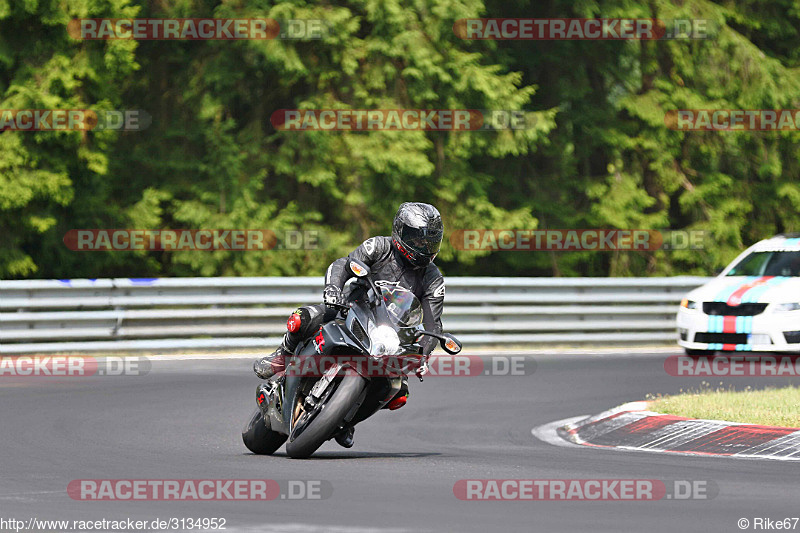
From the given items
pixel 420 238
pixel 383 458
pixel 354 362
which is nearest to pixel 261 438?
pixel 383 458

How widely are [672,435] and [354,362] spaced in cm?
311

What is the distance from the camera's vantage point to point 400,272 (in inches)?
397

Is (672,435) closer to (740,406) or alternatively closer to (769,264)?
(740,406)

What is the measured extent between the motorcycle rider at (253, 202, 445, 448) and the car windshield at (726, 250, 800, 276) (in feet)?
32.7

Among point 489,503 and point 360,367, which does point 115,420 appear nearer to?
point 360,367

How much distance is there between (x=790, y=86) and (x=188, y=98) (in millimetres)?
10316

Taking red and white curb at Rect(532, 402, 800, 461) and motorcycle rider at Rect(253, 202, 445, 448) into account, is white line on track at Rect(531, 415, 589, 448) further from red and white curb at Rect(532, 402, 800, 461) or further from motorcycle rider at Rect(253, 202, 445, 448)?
motorcycle rider at Rect(253, 202, 445, 448)

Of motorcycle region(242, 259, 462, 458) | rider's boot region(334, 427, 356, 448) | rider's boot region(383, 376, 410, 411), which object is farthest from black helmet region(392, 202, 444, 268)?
rider's boot region(334, 427, 356, 448)

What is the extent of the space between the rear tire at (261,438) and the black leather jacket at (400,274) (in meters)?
1.18

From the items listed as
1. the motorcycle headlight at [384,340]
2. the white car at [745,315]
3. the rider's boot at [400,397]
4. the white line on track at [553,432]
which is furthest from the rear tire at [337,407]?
the white car at [745,315]

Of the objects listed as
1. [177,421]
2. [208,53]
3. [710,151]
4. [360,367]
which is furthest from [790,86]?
[360,367]

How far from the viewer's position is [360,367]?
9500 millimetres

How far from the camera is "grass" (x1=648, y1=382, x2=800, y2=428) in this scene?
38.3 ft

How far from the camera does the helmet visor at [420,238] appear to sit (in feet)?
32.4
